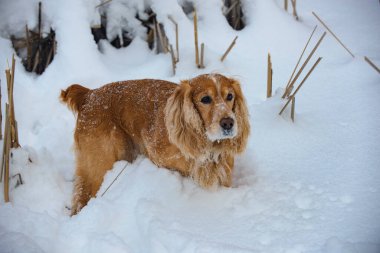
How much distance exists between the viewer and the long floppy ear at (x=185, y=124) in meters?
2.64

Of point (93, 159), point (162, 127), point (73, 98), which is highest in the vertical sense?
point (73, 98)

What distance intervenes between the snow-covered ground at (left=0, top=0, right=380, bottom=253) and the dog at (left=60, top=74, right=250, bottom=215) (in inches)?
5.4

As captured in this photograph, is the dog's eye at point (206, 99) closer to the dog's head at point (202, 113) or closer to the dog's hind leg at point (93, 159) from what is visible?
the dog's head at point (202, 113)

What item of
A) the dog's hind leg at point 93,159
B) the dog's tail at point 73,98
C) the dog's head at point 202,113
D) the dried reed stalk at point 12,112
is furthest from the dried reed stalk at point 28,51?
the dog's head at point 202,113

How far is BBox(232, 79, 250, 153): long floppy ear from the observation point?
2.72 metres

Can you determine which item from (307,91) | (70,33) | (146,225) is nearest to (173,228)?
(146,225)

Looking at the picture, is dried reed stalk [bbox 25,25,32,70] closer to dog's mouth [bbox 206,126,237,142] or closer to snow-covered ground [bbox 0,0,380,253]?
snow-covered ground [bbox 0,0,380,253]

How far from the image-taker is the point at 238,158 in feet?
10.1

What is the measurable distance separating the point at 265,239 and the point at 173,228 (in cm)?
57

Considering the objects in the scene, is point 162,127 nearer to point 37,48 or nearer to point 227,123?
point 227,123

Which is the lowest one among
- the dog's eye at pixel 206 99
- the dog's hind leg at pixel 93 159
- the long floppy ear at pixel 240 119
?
the dog's hind leg at pixel 93 159

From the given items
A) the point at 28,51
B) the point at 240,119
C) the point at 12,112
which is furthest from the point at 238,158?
the point at 28,51

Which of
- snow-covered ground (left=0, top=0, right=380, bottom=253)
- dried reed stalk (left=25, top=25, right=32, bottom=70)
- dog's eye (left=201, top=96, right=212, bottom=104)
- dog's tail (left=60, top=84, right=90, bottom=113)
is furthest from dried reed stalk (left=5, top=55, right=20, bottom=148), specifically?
dried reed stalk (left=25, top=25, right=32, bottom=70)

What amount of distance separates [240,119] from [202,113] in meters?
0.32
